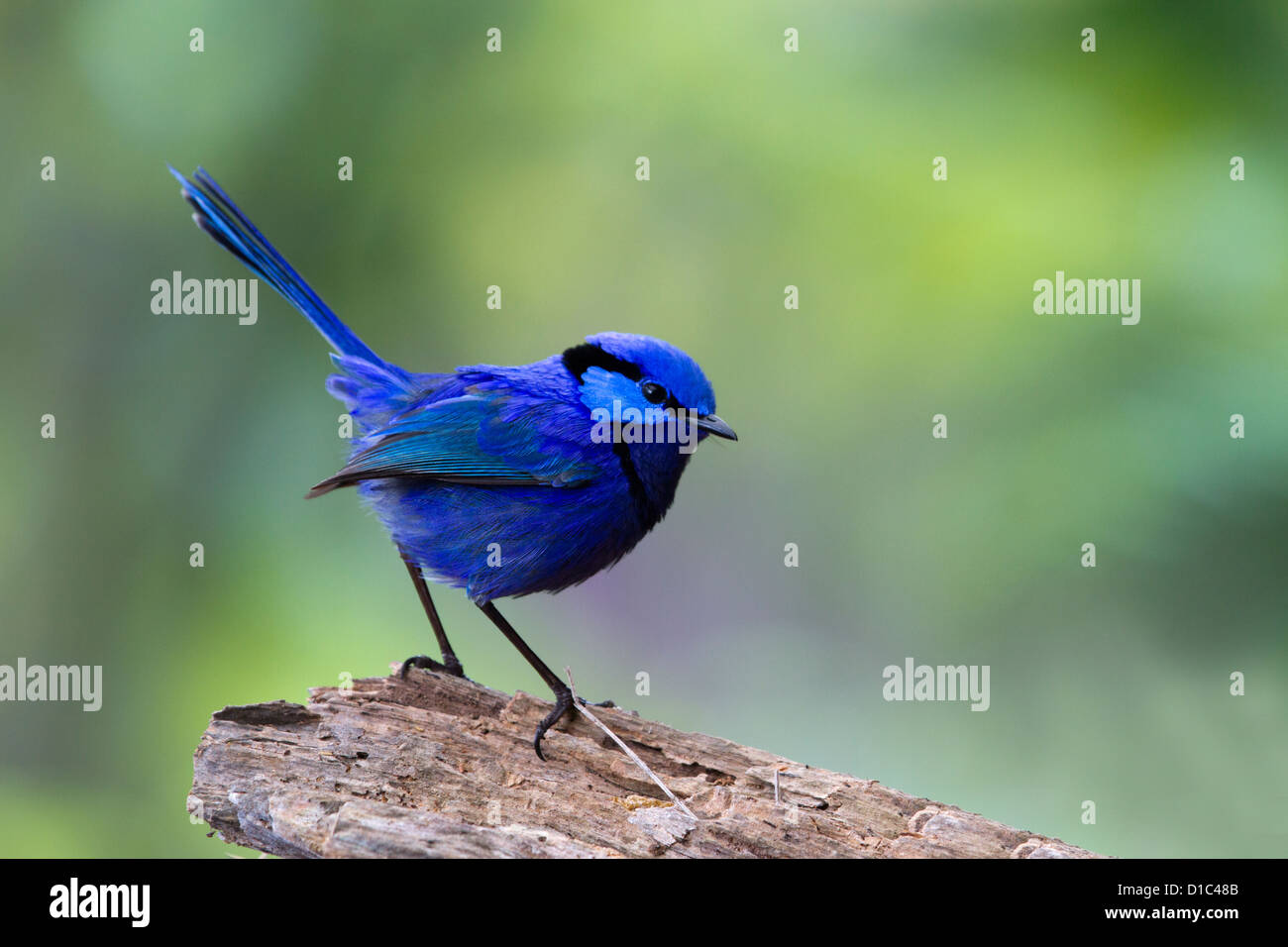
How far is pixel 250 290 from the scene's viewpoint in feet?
14.0

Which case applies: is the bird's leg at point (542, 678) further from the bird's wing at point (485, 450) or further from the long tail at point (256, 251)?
the long tail at point (256, 251)

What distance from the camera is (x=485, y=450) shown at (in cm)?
337

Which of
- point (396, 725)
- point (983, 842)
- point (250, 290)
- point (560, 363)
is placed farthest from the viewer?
point (250, 290)

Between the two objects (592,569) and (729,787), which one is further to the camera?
(592,569)

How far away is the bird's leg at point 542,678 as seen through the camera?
129 inches

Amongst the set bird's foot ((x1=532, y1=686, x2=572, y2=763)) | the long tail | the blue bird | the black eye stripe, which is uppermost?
the long tail

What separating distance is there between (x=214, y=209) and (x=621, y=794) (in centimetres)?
234

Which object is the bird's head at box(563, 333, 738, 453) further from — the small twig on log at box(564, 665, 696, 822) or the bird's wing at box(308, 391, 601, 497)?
the small twig on log at box(564, 665, 696, 822)

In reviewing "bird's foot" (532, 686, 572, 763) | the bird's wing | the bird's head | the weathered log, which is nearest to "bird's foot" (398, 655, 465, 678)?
the weathered log

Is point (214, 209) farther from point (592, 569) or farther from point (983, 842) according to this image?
point (983, 842)

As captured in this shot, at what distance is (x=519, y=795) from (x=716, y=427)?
120 cm

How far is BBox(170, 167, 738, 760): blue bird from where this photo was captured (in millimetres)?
3318

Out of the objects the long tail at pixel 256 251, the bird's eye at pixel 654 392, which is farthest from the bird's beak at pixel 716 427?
the long tail at pixel 256 251
